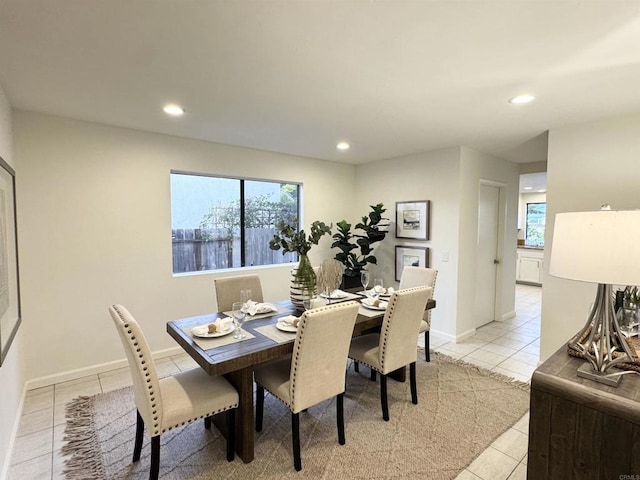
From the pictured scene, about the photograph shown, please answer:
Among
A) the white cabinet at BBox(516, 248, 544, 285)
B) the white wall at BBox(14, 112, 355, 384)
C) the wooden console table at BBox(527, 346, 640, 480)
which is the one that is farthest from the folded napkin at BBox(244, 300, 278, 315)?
the white cabinet at BBox(516, 248, 544, 285)

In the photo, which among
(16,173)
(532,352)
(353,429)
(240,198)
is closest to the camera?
(353,429)

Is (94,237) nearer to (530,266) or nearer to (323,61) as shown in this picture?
(323,61)

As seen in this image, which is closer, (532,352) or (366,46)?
(366,46)

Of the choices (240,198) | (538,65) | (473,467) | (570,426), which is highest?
(538,65)

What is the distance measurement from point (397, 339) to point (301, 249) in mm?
1005

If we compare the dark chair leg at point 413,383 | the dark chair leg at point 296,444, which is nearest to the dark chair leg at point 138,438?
the dark chair leg at point 296,444

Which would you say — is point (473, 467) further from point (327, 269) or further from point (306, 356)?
point (327, 269)

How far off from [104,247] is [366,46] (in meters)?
2.96

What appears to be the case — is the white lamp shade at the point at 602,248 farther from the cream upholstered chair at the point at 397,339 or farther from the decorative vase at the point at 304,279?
the decorative vase at the point at 304,279

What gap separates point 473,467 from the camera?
6.56 feet

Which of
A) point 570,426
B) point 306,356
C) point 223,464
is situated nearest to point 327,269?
point 306,356

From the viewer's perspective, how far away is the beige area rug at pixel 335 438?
1961 millimetres

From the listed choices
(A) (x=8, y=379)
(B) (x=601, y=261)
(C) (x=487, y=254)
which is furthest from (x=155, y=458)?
(C) (x=487, y=254)

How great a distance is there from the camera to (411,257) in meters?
4.49
